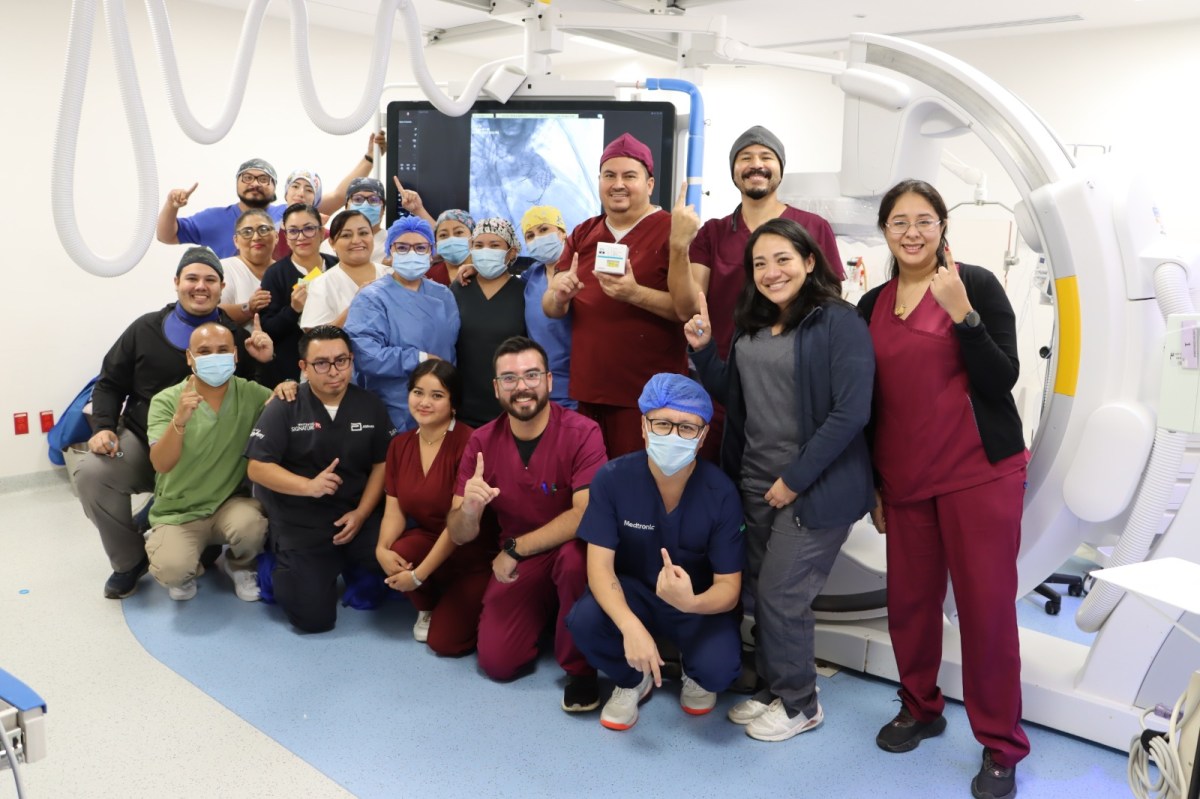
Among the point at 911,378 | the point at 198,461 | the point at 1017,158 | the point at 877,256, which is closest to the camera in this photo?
the point at 911,378

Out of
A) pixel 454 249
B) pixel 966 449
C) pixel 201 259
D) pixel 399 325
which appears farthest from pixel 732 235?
pixel 201 259

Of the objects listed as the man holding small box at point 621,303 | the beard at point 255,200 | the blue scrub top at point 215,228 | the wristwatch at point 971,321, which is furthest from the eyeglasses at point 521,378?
the blue scrub top at point 215,228

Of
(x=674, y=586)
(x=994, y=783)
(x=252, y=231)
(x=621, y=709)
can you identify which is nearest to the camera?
(x=994, y=783)

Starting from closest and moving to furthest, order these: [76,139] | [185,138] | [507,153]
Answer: [76,139], [507,153], [185,138]

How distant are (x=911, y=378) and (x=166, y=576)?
278 cm

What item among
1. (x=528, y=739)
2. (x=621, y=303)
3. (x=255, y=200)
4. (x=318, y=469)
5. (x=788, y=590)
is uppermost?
(x=255, y=200)

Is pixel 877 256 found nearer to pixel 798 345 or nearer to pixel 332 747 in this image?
pixel 798 345

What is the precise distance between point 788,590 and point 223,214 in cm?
333

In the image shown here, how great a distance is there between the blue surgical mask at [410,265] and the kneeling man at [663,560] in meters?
1.20

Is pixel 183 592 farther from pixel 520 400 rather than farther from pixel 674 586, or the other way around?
pixel 674 586

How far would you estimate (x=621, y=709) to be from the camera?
2688 mm

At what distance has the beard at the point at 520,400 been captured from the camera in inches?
113

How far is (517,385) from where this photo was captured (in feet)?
9.43

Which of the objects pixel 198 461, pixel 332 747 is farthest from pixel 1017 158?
pixel 198 461
